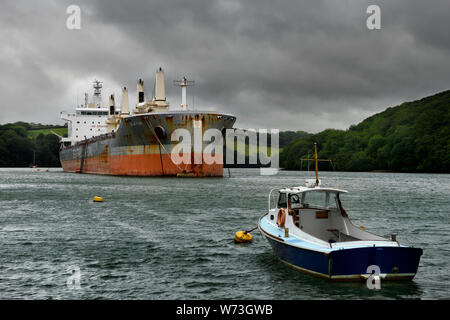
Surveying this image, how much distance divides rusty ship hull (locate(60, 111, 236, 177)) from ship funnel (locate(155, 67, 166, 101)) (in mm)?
8551

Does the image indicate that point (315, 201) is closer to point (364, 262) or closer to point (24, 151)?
point (364, 262)

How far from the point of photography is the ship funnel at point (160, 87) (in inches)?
2685

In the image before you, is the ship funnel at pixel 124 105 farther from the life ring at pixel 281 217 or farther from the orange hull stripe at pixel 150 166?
the life ring at pixel 281 217

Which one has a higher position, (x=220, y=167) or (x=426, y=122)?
(x=426, y=122)

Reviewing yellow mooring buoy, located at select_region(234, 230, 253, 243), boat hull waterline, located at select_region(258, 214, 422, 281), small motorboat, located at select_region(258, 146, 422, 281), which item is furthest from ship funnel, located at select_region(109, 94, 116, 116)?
boat hull waterline, located at select_region(258, 214, 422, 281)

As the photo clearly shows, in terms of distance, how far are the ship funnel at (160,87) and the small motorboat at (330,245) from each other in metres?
54.2

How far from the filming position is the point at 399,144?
12556 cm

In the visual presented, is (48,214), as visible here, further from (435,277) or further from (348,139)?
(348,139)

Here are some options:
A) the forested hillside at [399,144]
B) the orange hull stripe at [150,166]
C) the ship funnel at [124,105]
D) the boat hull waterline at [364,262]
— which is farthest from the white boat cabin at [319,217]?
the forested hillside at [399,144]

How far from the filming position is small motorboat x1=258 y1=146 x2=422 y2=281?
11734mm

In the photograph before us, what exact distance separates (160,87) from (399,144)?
85764 mm
